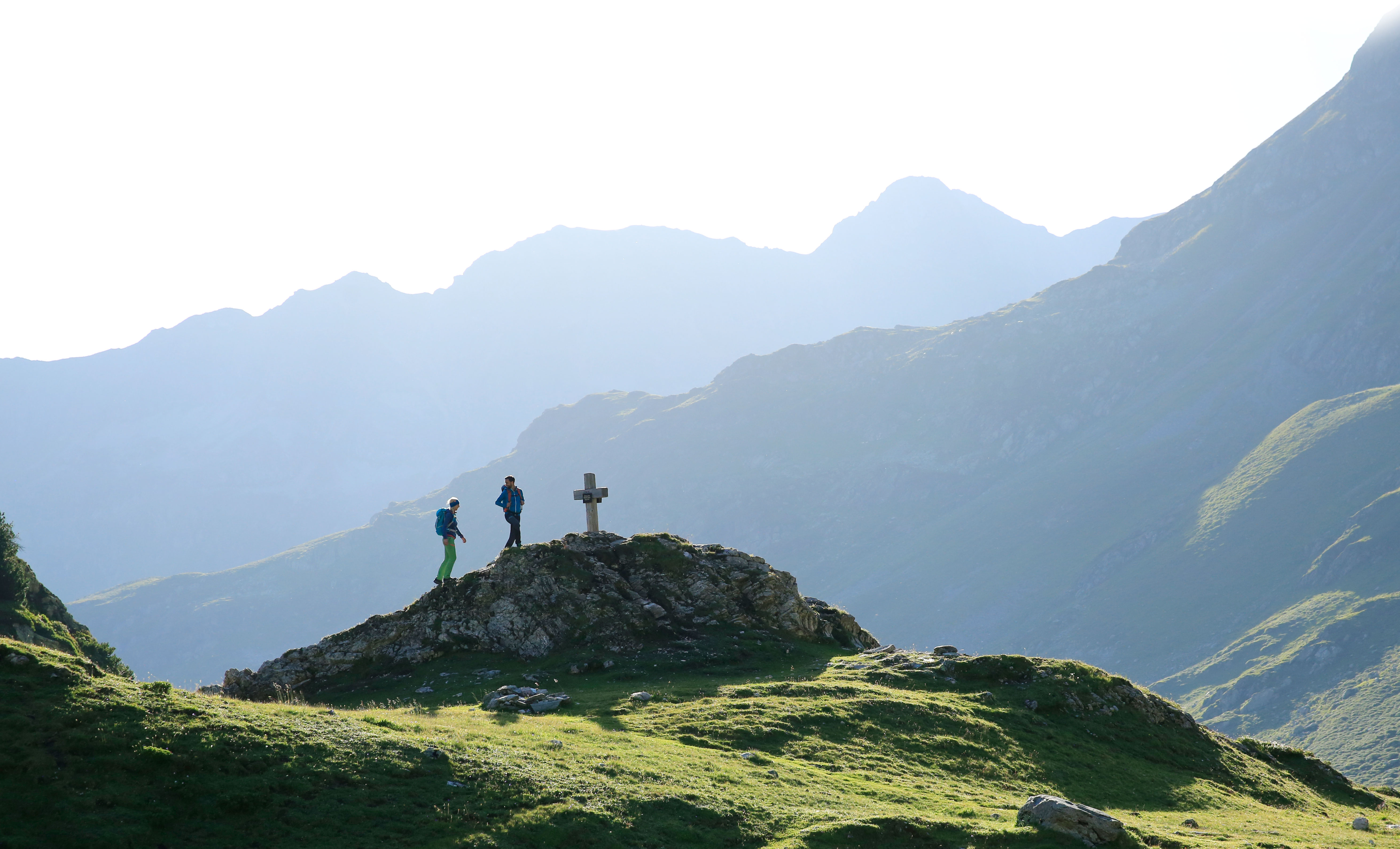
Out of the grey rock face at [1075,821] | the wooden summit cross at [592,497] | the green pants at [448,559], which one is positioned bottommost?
the grey rock face at [1075,821]

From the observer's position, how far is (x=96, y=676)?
20719 millimetres

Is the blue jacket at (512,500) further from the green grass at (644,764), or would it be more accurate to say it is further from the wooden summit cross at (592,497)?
the green grass at (644,764)

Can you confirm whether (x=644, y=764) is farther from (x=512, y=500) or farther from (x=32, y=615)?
(x=32, y=615)

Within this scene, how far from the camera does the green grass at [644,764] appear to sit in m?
17.4

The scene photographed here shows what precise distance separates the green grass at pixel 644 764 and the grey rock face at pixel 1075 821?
388 millimetres

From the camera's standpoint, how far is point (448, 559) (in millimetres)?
40094

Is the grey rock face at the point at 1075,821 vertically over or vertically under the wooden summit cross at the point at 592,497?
under

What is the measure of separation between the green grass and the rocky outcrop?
5.10 feet

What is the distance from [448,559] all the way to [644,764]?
19.3 meters

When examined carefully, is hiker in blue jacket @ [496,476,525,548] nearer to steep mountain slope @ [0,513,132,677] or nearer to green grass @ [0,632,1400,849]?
green grass @ [0,632,1400,849]

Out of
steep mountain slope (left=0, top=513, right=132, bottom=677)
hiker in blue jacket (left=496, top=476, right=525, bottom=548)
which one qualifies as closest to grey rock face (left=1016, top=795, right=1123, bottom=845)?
hiker in blue jacket (left=496, top=476, right=525, bottom=548)

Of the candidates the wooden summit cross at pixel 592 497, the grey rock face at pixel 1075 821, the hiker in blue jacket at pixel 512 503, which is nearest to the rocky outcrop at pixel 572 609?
the hiker in blue jacket at pixel 512 503

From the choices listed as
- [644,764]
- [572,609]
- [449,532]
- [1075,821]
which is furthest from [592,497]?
[1075,821]

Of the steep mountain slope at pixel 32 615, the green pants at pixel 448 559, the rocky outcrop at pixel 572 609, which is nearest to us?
the rocky outcrop at pixel 572 609
